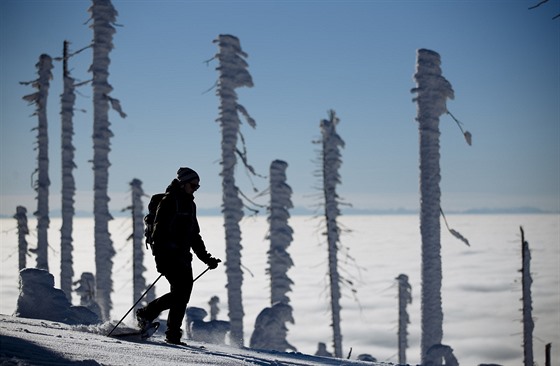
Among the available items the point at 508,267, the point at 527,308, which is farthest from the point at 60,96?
the point at 508,267

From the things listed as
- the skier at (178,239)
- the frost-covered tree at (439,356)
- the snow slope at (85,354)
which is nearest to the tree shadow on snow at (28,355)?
the snow slope at (85,354)

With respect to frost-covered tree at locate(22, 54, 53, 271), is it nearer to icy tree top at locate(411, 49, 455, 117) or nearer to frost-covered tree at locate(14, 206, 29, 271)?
frost-covered tree at locate(14, 206, 29, 271)

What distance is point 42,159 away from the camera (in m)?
27.9

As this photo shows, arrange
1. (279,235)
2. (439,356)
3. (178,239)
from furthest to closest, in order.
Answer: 1. (279,235)
2. (439,356)
3. (178,239)

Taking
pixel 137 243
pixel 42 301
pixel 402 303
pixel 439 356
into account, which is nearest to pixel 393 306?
pixel 402 303

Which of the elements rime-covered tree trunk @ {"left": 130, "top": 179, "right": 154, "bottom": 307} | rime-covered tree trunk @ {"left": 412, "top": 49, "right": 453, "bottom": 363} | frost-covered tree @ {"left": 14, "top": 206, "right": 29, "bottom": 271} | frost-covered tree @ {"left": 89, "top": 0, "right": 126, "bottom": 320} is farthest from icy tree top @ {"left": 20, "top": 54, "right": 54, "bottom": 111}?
rime-covered tree trunk @ {"left": 412, "top": 49, "right": 453, "bottom": 363}

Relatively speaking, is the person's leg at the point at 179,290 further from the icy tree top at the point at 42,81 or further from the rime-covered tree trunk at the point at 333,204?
the icy tree top at the point at 42,81

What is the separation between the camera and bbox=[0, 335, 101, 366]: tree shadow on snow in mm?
4820

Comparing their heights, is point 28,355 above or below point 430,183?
below

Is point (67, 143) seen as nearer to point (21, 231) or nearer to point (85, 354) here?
point (21, 231)

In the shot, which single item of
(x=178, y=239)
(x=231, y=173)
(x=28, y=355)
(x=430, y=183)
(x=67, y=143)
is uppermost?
(x=67, y=143)

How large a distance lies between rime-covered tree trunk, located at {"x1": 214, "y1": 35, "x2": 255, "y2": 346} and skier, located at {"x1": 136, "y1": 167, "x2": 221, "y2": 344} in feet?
57.6

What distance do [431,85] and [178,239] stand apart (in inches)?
701

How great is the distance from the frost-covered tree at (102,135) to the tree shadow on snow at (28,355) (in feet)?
69.0
